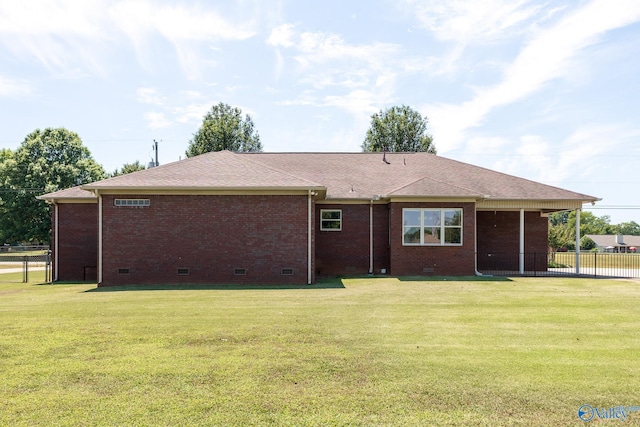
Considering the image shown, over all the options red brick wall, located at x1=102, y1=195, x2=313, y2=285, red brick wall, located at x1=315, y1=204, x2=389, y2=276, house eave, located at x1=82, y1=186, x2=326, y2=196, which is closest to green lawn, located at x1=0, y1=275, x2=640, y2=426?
red brick wall, located at x1=102, y1=195, x2=313, y2=285

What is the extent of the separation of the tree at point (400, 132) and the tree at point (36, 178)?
31.8m

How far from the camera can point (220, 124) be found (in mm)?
52062

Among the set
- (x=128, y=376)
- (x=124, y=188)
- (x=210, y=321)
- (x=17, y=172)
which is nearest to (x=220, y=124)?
(x=17, y=172)

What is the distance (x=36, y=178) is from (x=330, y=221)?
39.6 meters

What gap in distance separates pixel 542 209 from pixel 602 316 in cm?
1301

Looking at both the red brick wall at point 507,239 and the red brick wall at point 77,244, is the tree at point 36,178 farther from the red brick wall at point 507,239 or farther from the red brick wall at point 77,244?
the red brick wall at point 507,239

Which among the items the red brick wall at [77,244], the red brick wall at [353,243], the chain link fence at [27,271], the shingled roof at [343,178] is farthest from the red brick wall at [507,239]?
the chain link fence at [27,271]

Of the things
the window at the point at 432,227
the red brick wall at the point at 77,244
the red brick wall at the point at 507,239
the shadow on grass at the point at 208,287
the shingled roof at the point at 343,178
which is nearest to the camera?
the shadow on grass at the point at 208,287

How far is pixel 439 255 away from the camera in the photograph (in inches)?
752

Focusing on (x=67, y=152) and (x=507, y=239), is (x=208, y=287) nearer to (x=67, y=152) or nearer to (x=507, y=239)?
(x=507, y=239)

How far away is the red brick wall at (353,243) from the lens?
20.7 m

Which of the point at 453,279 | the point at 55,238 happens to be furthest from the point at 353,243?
the point at 55,238

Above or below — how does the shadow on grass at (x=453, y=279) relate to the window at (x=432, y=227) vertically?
below

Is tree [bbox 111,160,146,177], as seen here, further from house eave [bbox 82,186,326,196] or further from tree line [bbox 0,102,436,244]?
house eave [bbox 82,186,326,196]
